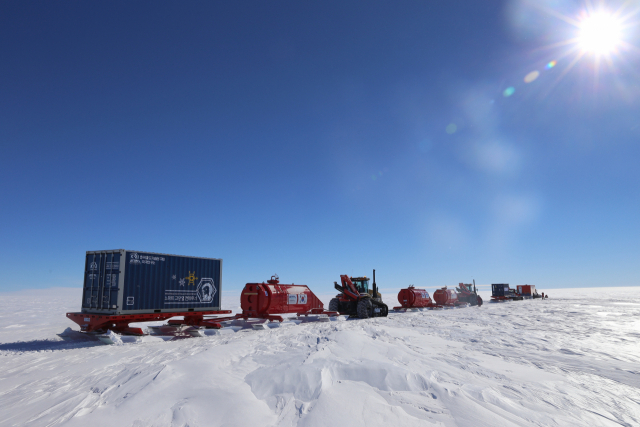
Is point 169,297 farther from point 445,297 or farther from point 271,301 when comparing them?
point 445,297

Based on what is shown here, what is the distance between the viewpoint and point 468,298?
38.0 m

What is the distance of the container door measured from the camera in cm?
1271

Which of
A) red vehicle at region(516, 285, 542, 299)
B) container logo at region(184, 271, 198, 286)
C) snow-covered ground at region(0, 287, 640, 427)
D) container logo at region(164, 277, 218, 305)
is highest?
container logo at region(184, 271, 198, 286)

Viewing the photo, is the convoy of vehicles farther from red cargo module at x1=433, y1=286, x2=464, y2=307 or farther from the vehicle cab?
red cargo module at x1=433, y1=286, x2=464, y2=307

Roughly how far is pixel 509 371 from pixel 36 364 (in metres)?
11.7

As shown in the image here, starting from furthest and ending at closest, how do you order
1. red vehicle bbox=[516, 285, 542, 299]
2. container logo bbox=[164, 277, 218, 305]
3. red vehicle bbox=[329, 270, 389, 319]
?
red vehicle bbox=[516, 285, 542, 299], red vehicle bbox=[329, 270, 389, 319], container logo bbox=[164, 277, 218, 305]

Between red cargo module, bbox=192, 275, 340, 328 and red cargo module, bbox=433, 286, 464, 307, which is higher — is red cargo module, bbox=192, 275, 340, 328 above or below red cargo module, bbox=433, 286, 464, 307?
above

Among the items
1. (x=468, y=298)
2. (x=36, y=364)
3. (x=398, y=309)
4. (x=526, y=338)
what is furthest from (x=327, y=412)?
(x=468, y=298)

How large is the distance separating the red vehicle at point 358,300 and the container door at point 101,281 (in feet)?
47.2

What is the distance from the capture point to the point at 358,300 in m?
22.6

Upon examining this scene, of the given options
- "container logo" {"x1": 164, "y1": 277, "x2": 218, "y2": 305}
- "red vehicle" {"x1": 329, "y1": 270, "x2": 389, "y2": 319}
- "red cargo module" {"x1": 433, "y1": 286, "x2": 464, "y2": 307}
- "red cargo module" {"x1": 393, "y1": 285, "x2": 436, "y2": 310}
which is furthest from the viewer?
"red cargo module" {"x1": 433, "y1": 286, "x2": 464, "y2": 307}

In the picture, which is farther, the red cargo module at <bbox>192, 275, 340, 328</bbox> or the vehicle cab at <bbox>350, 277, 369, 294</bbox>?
the vehicle cab at <bbox>350, 277, 369, 294</bbox>

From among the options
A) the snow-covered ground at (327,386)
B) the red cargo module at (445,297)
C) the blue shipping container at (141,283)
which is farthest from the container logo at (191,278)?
the red cargo module at (445,297)

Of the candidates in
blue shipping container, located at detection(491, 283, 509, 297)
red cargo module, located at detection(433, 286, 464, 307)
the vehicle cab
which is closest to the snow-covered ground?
the vehicle cab
